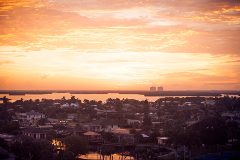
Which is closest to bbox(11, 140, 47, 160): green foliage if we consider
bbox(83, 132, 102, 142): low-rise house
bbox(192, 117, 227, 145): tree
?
bbox(83, 132, 102, 142): low-rise house

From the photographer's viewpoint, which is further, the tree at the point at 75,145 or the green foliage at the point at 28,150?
the tree at the point at 75,145

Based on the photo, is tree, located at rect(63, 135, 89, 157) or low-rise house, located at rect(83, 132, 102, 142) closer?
tree, located at rect(63, 135, 89, 157)

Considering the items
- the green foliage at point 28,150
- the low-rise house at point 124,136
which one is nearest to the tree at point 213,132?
the low-rise house at point 124,136

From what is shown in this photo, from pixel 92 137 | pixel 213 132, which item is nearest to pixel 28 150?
pixel 92 137

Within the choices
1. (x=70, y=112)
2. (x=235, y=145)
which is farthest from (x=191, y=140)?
(x=70, y=112)

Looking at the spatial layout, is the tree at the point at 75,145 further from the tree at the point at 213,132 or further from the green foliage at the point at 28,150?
the tree at the point at 213,132

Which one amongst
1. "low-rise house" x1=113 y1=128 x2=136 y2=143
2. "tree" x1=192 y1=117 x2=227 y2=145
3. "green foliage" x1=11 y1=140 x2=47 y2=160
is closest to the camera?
"green foliage" x1=11 y1=140 x2=47 y2=160

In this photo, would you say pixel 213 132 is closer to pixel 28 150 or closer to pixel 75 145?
pixel 75 145

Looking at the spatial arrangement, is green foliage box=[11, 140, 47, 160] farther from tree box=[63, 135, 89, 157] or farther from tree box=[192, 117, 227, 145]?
tree box=[192, 117, 227, 145]

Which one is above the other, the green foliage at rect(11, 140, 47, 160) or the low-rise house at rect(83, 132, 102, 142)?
the green foliage at rect(11, 140, 47, 160)

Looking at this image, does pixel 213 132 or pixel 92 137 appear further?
pixel 92 137

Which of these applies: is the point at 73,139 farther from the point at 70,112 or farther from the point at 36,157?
the point at 70,112
